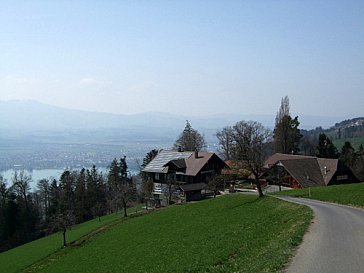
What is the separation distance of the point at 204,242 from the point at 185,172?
136 feet

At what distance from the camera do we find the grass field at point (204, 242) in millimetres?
16297

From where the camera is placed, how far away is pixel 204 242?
22.5 m

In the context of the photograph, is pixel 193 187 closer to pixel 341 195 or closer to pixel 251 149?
pixel 251 149

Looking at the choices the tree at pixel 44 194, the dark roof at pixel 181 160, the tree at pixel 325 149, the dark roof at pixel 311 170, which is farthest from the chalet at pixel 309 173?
the tree at pixel 44 194

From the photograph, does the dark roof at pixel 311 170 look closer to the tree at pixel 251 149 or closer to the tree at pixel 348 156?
the tree at pixel 251 149

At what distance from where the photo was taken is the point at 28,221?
75312 mm

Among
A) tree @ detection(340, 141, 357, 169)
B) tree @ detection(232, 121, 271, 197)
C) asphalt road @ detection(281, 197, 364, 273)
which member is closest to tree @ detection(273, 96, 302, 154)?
tree @ detection(340, 141, 357, 169)

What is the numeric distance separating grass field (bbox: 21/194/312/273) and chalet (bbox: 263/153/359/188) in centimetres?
2008

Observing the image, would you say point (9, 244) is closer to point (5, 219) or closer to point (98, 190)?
point (5, 219)

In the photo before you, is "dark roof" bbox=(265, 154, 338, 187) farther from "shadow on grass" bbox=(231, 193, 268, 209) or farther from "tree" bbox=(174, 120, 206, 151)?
"tree" bbox=(174, 120, 206, 151)

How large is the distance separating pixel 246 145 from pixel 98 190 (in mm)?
46389

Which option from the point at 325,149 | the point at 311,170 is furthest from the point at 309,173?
the point at 325,149

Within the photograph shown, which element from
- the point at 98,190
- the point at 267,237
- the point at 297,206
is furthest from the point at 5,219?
the point at 267,237

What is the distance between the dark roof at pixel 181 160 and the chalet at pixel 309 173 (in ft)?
31.3
